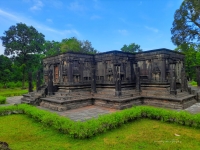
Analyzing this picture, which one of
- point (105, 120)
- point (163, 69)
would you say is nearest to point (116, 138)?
point (105, 120)

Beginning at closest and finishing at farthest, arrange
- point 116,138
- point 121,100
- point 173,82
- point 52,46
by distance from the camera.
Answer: point 116,138 < point 121,100 < point 173,82 < point 52,46

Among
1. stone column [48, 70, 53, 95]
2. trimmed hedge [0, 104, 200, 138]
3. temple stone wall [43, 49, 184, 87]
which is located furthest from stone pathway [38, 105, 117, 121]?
stone column [48, 70, 53, 95]

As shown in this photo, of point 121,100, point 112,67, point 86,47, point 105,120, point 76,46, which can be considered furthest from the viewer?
point 86,47

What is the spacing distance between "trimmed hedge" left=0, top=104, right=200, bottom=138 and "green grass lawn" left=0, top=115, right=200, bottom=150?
277mm

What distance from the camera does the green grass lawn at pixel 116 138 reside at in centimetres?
588

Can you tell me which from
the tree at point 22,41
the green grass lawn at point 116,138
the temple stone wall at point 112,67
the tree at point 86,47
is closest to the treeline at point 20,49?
the tree at point 22,41

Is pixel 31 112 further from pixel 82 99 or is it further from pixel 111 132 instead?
pixel 111 132

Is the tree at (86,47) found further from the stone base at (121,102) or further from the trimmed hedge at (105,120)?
the trimmed hedge at (105,120)

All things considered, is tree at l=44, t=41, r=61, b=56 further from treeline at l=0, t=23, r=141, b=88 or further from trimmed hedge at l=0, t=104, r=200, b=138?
trimmed hedge at l=0, t=104, r=200, b=138

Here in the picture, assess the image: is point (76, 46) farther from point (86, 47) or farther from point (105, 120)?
point (105, 120)

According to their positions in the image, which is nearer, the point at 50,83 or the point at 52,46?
the point at 50,83

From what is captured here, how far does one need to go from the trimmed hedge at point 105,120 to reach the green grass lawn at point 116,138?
28 centimetres

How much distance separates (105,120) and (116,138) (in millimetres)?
1119

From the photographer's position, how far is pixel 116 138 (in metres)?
6.65
